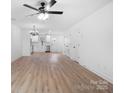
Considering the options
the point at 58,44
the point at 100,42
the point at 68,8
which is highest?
the point at 68,8

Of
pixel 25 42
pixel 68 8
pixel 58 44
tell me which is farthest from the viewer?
pixel 58 44

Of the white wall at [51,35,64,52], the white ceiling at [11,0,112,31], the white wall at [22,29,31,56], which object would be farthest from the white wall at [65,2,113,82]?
the white wall at [51,35,64,52]

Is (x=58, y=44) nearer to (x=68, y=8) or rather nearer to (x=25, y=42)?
(x=25, y=42)

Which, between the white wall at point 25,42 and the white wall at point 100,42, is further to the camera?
the white wall at point 25,42

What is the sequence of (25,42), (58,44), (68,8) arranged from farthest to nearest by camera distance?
(58,44) < (25,42) < (68,8)

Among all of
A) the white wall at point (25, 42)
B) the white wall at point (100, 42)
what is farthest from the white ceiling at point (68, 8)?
the white wall at point (25, 42)

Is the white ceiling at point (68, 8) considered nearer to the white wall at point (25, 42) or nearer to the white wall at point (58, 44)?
the white wall at point (25, 42)

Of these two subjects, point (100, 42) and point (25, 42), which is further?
point (25, 42)

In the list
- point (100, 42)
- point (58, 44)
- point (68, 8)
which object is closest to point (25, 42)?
point (58, 44)

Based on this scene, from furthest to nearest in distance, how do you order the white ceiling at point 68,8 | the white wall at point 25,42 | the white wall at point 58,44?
the white wall at point 58,44 → the white wall at point 25,42 → the white ceiling at point 68,8

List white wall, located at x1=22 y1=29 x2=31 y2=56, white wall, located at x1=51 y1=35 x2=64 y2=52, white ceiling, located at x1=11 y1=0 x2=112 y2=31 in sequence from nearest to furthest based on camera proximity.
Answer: white ceiling, located at x1=11 y1=0 x2=112 y2=31 → white wall, located at x1=22 y1=29 x2=31 y2=56 → white wall, located at x1=51 y1=35 x2=64 y2=52

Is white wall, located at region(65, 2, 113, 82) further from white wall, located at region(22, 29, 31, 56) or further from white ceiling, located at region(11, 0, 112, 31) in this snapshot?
white wall, located at region(22, 29, 31, 56)

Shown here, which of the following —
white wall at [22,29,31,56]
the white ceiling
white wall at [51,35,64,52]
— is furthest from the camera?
white wall at [51,35,64,52]
